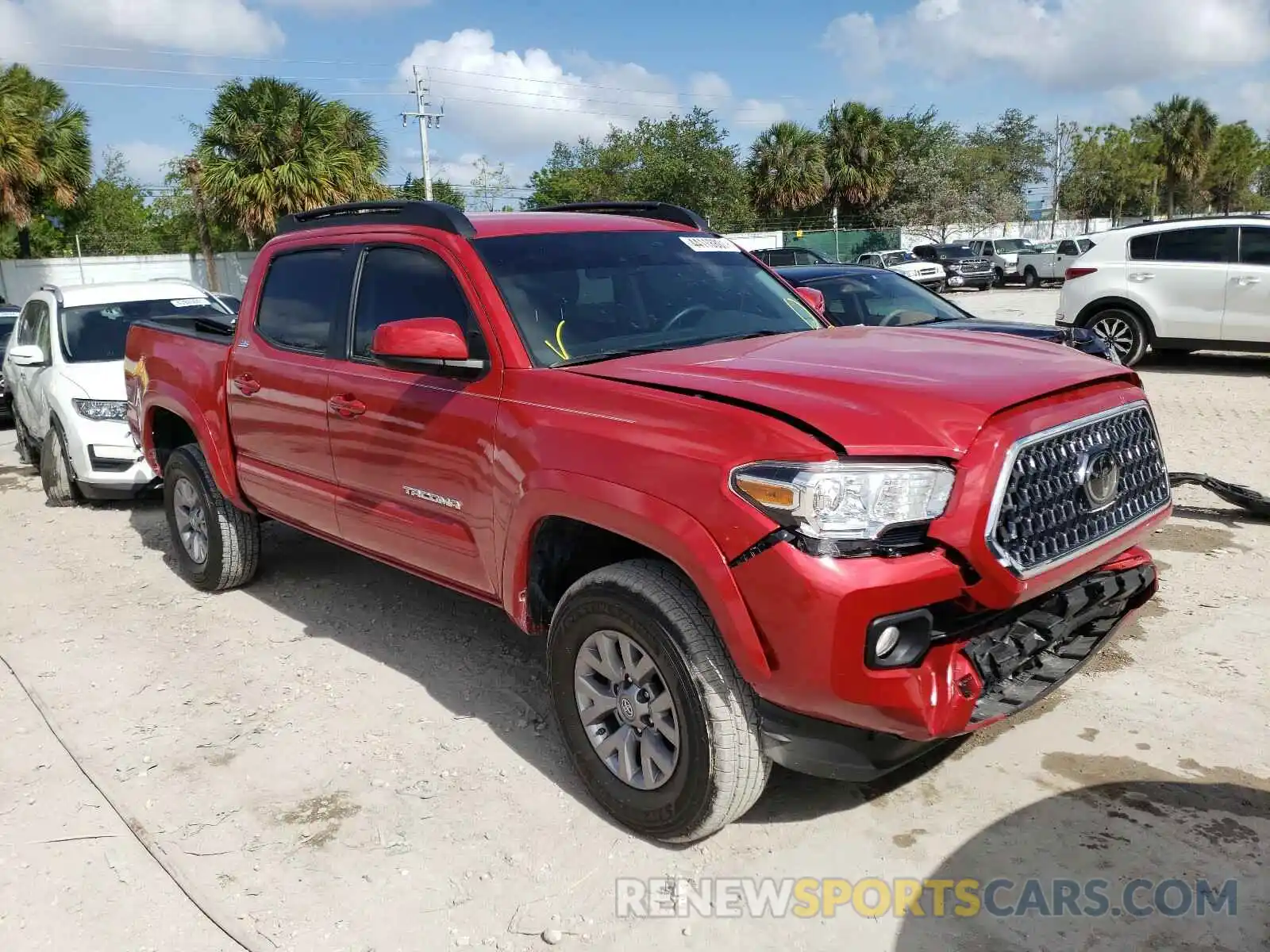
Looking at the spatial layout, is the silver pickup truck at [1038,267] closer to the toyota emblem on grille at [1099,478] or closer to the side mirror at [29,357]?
the side mirror at [29,357]

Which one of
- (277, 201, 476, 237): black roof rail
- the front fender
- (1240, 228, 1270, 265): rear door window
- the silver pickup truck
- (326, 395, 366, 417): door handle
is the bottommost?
the front fender

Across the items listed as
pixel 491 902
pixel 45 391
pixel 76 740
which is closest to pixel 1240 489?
pixel 491 902

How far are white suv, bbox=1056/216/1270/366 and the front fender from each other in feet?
34.0

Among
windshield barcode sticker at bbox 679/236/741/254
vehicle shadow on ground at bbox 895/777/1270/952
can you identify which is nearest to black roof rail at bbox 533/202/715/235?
windshield barcode sticker at bbox 679/236/741/254

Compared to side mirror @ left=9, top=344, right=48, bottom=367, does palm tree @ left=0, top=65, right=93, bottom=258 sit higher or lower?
higher

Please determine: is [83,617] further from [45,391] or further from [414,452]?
[45,391]

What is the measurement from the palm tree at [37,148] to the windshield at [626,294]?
27502 millimetres

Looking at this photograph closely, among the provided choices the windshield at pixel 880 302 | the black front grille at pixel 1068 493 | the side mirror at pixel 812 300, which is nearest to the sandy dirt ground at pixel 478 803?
the black front grille at pixel 1068 493

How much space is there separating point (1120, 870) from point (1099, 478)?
1124 mm

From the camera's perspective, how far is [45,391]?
8.26 m

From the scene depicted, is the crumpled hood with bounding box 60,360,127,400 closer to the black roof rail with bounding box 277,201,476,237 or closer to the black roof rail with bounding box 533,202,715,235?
the black roof rail with bounding box 277,201,476,237

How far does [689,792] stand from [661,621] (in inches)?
20.6

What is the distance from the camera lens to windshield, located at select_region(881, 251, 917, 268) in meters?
31.4

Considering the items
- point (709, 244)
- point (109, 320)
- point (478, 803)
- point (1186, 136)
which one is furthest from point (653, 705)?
point (1186, 136)
